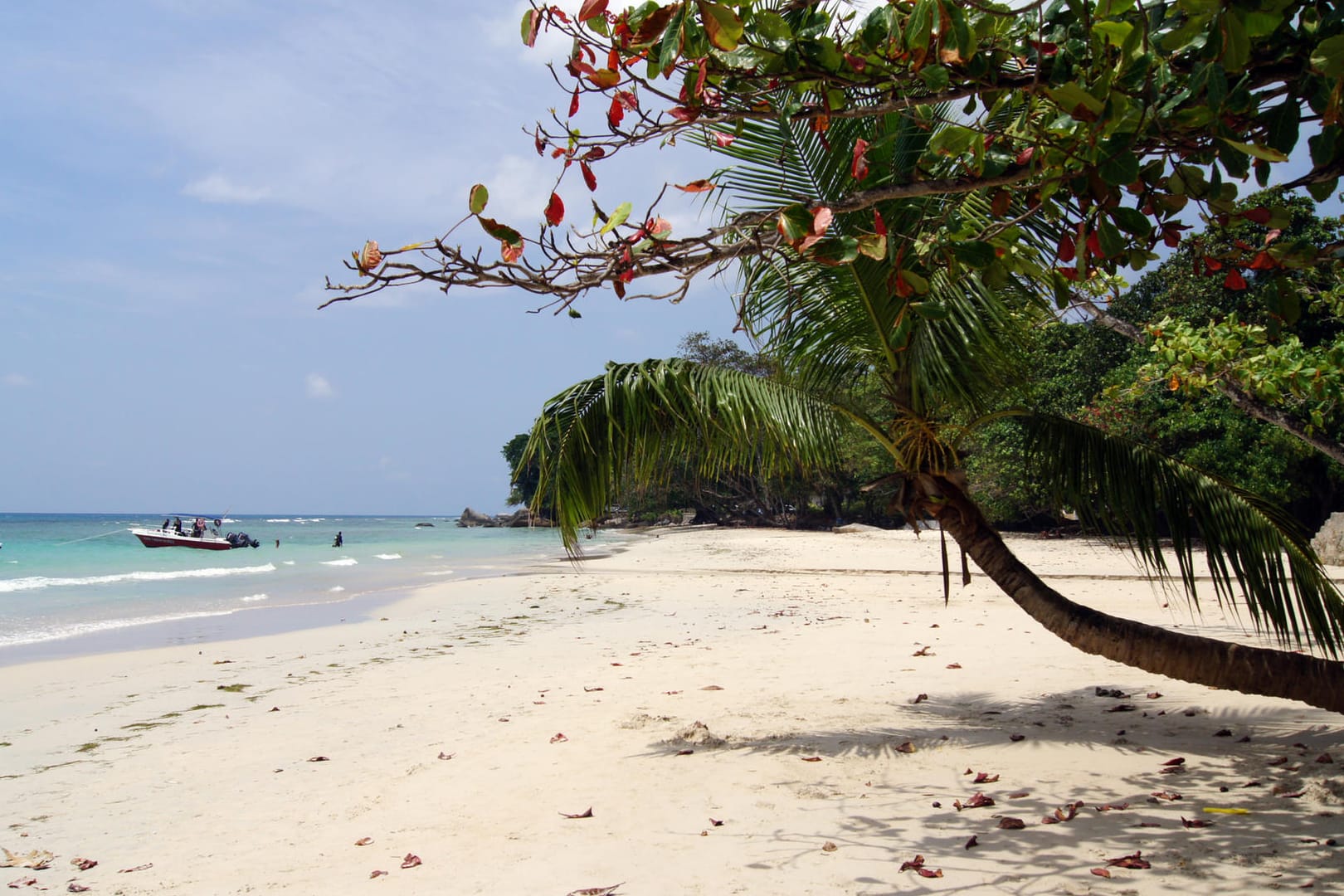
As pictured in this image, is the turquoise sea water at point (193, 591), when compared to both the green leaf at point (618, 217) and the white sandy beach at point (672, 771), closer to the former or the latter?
the white sandy beach at point (672, 771)

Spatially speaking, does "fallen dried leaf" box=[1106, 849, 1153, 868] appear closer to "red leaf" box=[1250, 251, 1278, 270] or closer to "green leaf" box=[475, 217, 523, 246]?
"red leaf" box=[1250, 251, 1278, 270]

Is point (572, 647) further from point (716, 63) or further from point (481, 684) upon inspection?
point (716, 63)

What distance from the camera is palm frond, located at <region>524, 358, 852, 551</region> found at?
4.70 meters

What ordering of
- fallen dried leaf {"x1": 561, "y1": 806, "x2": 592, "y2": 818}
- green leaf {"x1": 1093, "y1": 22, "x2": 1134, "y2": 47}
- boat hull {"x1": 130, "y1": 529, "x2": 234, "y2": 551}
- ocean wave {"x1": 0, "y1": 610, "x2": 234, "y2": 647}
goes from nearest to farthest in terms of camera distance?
green leaf {"x1": 1093, "y1": 22, "x2": 1134, "y2": 47} < fallen dried leaf {"x1": 561, "y1": 806, "x2": 592, "y2": 818} < ocean wave {"x1": 0, "y1": 610, "x2": 234, "y2": 647} < boat hull {"x1": 130, "y1": 529, "x2": 234, "y2": 551}

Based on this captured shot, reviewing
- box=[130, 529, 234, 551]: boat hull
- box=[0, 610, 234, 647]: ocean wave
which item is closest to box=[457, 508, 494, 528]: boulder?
box=[130, 529, 234, 551]: boat hull

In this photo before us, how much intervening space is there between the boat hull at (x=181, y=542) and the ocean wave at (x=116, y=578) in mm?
12770

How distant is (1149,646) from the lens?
13.1ft

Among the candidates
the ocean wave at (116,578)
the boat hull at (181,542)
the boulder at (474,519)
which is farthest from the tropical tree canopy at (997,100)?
the boulder at (474,519)

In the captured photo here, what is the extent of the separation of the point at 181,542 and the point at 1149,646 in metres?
40.0

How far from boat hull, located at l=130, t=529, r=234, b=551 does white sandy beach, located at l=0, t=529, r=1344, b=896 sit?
30.6 m

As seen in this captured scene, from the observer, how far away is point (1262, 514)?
4.12 metres

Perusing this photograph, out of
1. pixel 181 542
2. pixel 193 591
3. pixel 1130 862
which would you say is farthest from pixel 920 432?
pixel 181 542

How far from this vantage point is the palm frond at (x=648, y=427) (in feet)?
15.4

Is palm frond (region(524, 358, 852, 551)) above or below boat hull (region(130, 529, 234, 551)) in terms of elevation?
above
